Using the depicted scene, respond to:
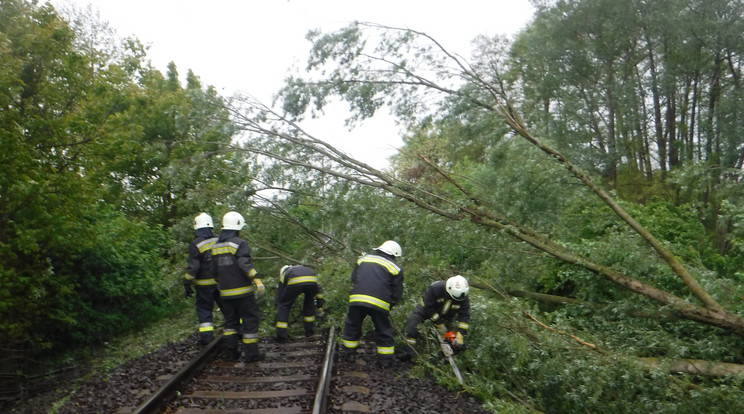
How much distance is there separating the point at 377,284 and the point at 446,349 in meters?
1.05

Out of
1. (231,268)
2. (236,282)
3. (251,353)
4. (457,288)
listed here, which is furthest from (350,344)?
(231,268)

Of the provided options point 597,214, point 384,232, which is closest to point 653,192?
point 597,214

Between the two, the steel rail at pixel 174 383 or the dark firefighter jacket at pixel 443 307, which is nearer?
the steel rail at pixel 174 383

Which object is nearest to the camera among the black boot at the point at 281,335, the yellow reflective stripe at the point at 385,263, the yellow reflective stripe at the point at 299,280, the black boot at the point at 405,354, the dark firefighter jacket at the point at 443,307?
the yellow reflective stripe at the point at 385,263

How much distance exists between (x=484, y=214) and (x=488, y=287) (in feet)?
3.86

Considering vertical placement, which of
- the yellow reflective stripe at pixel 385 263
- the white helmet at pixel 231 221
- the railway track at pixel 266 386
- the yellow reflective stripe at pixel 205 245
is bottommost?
the railway track at pixel 266 386

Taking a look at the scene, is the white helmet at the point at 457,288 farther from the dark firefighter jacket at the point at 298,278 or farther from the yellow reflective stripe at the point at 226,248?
the yellow reflective stripe at the point at 226,248

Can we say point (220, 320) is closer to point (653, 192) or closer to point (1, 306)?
point (1, 306)

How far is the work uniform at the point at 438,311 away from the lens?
587cm

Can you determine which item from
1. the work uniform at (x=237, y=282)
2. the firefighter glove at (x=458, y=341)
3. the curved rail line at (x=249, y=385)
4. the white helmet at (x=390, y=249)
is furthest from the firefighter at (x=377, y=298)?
the work uniform at (x=237, y=282)

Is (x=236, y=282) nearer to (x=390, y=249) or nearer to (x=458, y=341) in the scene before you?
(x=390, y=249)

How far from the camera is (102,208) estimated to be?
9.83 metres

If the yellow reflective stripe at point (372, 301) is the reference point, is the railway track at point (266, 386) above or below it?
below

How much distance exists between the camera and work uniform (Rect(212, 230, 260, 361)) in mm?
5855
